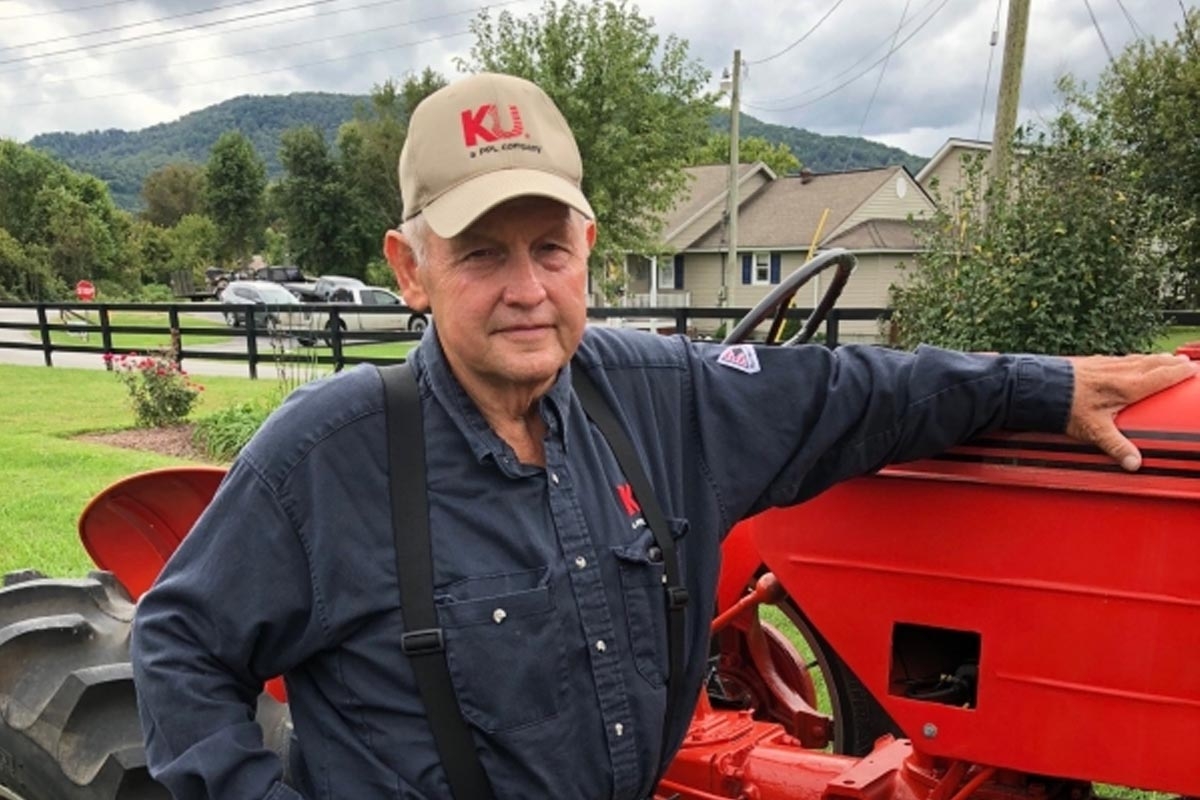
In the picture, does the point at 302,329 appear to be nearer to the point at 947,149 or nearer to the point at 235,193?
the point at 947,149

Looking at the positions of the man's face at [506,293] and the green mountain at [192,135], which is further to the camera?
the green mountain at [192,135]

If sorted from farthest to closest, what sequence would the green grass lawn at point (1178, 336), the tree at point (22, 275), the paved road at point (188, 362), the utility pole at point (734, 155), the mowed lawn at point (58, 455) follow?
the tree at point (22, 275) → the utility pole at point (734, 155) → the paved road at point (188, 362) → the green grass lawn at point (1178, 336) → the mowed lawn at point (58, 455)

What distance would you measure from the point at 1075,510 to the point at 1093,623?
187 mm

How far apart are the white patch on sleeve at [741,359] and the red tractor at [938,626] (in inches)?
12.3

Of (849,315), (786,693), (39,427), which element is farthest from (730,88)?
(786,693)

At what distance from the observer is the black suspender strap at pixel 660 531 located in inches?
65.4

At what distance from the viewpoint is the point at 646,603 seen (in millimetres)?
1632

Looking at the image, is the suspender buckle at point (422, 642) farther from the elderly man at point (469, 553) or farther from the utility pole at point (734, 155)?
the utility pole at point (734, 155)

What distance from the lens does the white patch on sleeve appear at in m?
1.86

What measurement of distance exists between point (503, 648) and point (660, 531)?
12.2 inches

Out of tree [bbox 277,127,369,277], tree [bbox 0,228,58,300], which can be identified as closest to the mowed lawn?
tree [bbox 0,228,58,300]

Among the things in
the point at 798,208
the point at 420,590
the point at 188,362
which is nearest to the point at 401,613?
the point at 420,590

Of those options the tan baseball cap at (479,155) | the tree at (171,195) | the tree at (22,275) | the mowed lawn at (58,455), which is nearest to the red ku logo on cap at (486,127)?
the tan baseball cap at (479,155)

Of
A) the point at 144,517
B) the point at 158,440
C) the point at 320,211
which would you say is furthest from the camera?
the point at 320,211
